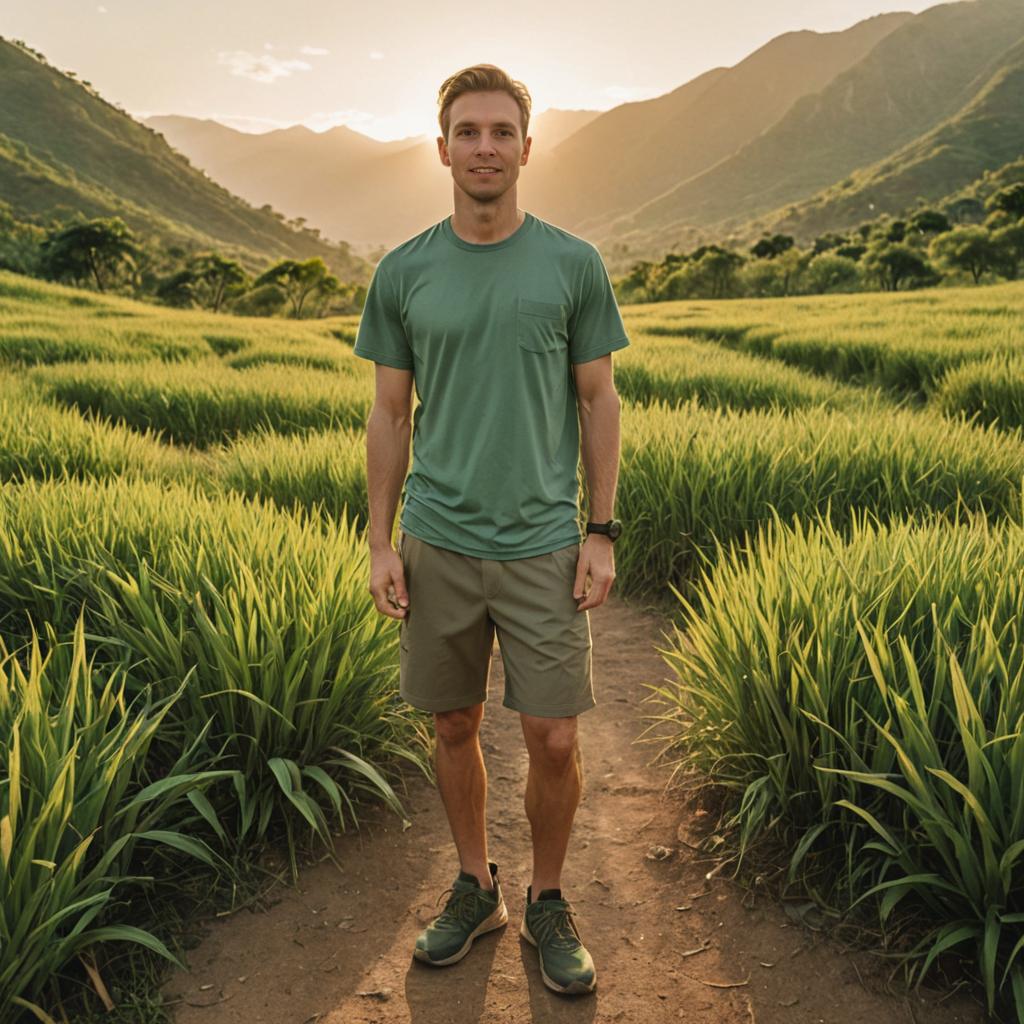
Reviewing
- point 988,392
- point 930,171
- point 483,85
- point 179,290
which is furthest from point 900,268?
point 930,171

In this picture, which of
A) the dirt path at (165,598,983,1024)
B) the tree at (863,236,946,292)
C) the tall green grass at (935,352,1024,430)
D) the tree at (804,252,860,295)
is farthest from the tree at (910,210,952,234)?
the dirt path at (165,598,983,1024)

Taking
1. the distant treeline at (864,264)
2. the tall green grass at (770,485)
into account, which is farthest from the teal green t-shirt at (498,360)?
the distant treeline at (864,264)

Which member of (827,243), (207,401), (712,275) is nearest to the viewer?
(207,401)

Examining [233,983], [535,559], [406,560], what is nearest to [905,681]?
[535,559]

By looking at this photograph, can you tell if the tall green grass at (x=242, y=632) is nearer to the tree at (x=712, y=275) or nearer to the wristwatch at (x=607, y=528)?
the wristwatch at (x=607, y=528)

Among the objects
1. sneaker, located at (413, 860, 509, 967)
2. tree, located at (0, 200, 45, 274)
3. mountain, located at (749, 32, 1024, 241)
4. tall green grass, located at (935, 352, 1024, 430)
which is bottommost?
sneaker, located at (413, 860, 509, 967)

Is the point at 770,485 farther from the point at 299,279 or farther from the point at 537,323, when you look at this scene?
the point at 299,279

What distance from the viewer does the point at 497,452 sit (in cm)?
213

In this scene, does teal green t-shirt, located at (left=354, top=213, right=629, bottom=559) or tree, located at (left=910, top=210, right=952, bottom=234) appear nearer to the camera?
teal green t-shirt, located at (left=354, top=213, right=629, bottom=559)

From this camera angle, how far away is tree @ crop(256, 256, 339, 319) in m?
42.2

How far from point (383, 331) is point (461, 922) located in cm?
163

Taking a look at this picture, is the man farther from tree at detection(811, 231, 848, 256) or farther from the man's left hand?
tree at detection(811, 231, 848, 256)

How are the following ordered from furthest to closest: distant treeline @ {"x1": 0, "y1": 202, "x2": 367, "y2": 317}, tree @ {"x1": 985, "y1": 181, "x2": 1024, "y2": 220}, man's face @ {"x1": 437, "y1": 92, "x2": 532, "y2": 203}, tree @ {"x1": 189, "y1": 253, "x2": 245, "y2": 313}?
tree @ {"x1": 189, "y1": 253, "x2": 245, "y2": 313}
tree @ {"x1": 985, "y1": 181, "x2": 1024, "y2": 220}
distant treeline @ {"x1": 0, "y1": 202, "x2": 367, "y2": 317}
man's face @ {"x1": 437, "y1": 92, "x2": 532, "y2": 203}

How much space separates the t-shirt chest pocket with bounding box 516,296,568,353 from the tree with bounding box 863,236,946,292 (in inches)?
1784
